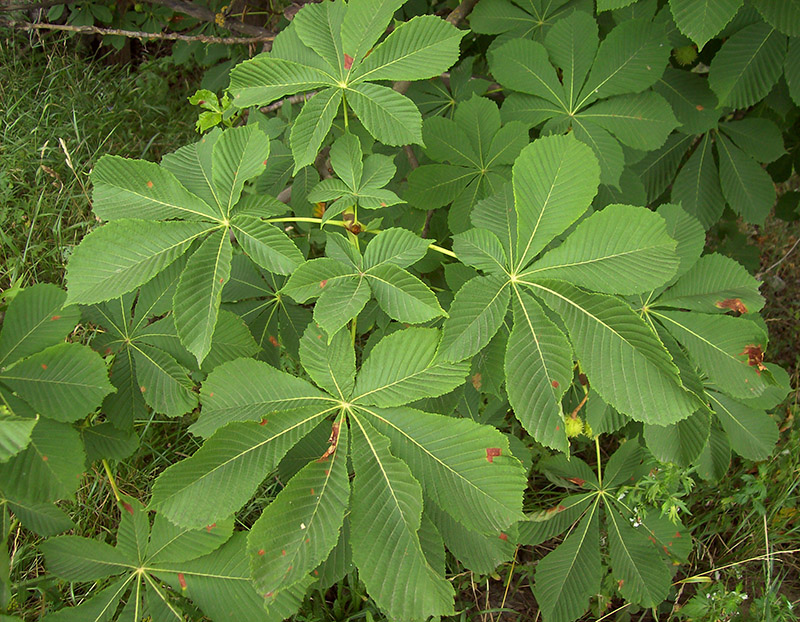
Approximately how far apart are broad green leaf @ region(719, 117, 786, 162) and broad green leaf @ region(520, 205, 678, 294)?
1.35 metres

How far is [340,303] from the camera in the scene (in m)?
1.15

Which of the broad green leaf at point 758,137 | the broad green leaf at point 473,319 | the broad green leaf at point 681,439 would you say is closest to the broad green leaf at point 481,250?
the broad green leaf at point 473,319

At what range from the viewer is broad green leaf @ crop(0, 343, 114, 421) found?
52.2 inches

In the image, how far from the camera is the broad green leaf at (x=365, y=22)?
1346 millimetres

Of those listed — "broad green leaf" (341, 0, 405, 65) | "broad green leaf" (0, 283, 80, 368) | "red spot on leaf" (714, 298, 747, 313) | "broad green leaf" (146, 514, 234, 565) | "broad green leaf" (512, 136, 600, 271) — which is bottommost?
"broad green leaf" (146, 514, 234, 565)

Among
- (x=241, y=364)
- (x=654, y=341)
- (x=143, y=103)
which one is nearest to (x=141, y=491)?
(x=241, y=364)

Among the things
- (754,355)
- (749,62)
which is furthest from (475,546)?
(749,62)

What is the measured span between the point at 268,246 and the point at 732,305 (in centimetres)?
123

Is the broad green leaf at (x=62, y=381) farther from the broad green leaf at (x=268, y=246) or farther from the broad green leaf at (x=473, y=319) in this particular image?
the broad green leaf at (x=473, y=319)

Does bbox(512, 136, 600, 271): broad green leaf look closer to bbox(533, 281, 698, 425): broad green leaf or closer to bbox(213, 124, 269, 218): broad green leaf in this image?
bbox(533, 281, 698, 425): broad green leaf

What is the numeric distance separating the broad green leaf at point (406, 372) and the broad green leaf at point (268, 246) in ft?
0.87

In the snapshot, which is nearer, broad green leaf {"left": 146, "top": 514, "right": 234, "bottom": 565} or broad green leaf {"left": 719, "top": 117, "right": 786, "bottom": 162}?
broad green leaf {"left": 146, "top": 514, "right": 234, "bottom": 565}

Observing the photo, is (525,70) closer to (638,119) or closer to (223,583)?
(638,119)

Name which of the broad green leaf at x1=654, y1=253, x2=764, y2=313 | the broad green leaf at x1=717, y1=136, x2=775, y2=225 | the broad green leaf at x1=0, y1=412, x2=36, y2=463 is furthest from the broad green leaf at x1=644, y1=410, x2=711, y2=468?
the broad green leaf at x1=0, y1=412, x2=36, y2=463
